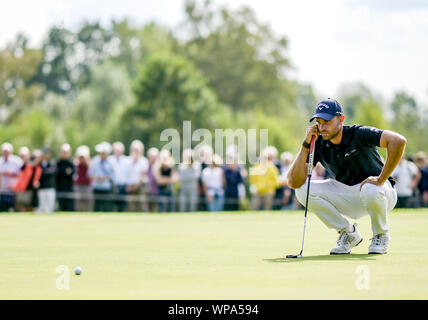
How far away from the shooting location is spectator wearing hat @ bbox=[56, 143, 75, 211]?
21.1m

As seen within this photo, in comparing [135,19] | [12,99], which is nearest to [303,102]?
[135,19]

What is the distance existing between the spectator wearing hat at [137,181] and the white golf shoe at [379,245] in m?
12.5

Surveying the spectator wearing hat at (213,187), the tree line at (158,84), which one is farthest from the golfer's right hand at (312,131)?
the tree line at (158,84)

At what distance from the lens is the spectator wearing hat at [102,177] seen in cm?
2094

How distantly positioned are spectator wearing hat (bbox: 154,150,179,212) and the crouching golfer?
38.4 feet

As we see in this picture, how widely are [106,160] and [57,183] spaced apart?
147 centimetres

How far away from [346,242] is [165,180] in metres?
12.2

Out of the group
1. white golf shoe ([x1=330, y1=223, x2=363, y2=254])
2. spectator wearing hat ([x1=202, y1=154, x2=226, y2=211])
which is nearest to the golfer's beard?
white golf shoe ([x1=330, y1=223, x2=363, y2=254])

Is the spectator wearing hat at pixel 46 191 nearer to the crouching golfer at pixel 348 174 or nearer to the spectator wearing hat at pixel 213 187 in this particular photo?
the spectator wearing hat at pixel 213 187

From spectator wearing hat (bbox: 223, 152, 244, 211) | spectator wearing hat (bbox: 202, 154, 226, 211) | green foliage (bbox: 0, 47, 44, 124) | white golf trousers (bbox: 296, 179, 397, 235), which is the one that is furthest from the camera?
green foliage (bbox: 0, 47, 44, 124)

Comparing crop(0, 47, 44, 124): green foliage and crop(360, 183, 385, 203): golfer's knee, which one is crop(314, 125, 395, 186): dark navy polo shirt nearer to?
crop(360, 183, 385, 203): golfer's knee

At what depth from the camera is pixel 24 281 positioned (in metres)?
6.80

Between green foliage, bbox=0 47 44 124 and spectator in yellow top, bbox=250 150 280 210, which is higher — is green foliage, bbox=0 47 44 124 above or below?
above
